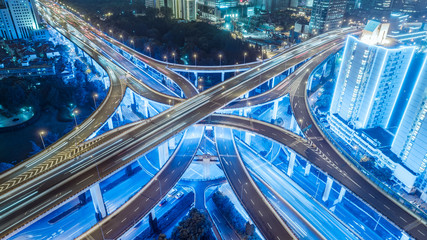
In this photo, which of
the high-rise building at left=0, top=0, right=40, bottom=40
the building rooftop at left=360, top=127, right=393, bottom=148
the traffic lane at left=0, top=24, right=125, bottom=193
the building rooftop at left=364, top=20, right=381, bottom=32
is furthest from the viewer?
the high-rise building at left=0, top=0, right=40, bottom=40

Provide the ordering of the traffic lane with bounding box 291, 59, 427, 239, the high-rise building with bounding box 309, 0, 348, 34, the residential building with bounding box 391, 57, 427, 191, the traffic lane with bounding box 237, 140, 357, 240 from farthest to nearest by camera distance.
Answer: the high-rise building with bounding box 309, 0, 348, 34, the residential building with bounding box 391, 57, 427, 191, the traffic lane with bounding box 237, 140, 357, 240, the traffic lane with bounding box 291, 59, 427, 239

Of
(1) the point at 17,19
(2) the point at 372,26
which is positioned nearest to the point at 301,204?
(2) the point at 372,26

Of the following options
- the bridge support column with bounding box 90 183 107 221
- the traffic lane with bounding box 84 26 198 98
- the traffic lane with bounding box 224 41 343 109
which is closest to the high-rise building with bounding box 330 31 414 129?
the traffic lane with bounding box 224 41 343 109

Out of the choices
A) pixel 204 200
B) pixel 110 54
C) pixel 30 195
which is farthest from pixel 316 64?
pixel 30 195

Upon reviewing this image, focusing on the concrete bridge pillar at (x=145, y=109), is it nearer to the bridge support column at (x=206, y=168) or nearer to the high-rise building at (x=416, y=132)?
the bridge support column at (x=206, y=168)

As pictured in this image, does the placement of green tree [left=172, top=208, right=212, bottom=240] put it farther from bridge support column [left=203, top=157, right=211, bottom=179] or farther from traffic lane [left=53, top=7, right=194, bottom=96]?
traffic lane [left=53, top=7, right=194, bottom=96]
